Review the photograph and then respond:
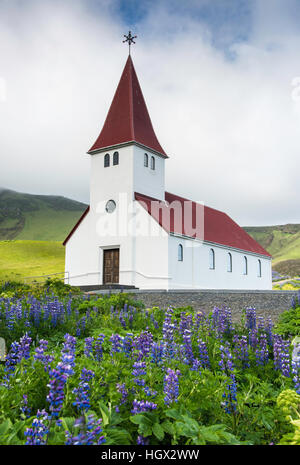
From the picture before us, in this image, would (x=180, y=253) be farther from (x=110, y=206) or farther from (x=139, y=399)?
(x=139, y=399)

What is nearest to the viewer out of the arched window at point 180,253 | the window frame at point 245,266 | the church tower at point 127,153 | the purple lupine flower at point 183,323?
the purple lupine flower at point 183,323

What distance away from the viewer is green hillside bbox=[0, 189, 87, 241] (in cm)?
15923

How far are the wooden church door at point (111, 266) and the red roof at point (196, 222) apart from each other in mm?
3876

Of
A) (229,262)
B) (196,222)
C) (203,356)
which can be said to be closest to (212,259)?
(229,262)

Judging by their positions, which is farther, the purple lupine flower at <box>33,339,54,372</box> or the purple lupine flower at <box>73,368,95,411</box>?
the purple lupine flower at <box>33,339,54,372</box>

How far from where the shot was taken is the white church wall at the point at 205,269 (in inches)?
1054

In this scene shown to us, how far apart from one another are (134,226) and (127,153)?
4.99 meters

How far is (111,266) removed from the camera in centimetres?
2841

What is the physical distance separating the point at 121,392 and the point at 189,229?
1036 inches

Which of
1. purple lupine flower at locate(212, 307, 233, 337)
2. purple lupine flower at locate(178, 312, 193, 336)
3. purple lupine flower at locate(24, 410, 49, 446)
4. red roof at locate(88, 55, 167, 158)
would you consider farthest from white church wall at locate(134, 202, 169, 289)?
purple lupine flower at locate(24, 410, 49, 446)

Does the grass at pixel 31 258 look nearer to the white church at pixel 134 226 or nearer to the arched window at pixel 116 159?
the white church at pixel 134 226

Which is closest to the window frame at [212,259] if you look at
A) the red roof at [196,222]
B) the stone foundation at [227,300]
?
the red roof at [196,222]

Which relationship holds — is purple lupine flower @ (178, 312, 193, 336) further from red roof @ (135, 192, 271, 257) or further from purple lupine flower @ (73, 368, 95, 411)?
red roof @ (135, 192, 271, 257)
